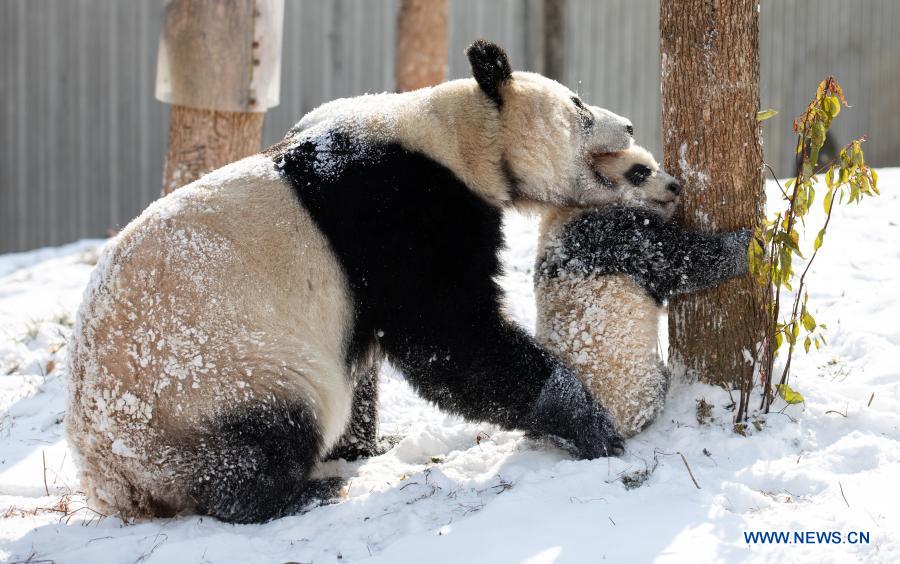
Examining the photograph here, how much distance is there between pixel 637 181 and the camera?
4109 millimetres

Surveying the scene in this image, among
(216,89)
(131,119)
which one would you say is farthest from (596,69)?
(216,89)

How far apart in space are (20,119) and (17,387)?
23.7 ft

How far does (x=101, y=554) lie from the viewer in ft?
11.0

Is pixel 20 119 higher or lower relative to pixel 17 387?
higher

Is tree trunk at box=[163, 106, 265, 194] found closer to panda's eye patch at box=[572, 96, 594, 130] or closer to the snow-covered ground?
the snow-covered ground

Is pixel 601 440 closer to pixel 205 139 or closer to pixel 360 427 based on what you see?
pixel 360 427

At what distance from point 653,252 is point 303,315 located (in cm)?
153

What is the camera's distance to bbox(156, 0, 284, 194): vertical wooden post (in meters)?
6.30

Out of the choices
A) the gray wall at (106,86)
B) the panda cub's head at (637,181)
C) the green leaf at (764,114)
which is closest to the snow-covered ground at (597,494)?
the panda cub's head at (637,181)

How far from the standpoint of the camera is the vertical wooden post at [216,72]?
630cm

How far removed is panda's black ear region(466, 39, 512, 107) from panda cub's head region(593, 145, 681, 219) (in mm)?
584

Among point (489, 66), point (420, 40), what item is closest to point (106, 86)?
point (420, 40)

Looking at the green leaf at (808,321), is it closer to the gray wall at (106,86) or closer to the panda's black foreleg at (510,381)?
the panda's black foreleg at (510,381)

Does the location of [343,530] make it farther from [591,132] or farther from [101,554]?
[591,132]
